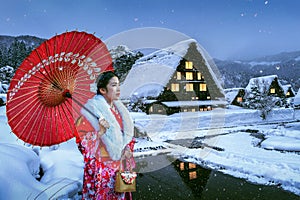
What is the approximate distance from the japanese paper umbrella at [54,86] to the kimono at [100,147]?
181mm

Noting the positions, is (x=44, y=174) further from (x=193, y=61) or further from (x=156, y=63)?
(x=193, y=61)

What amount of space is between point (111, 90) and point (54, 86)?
56cm

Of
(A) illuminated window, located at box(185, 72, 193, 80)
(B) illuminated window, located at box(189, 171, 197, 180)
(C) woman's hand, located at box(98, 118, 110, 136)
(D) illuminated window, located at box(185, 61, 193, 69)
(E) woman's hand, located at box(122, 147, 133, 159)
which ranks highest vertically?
(D) illuminated window, located at box(185, 61, 193, 69)

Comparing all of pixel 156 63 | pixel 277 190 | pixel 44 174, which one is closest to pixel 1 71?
pixel 156 63

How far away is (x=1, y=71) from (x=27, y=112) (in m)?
17.7

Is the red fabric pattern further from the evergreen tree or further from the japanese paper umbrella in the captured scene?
the evergreen tree

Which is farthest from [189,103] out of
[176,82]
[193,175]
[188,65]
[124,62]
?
[193,175]

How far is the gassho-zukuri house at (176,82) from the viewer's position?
20.5 m

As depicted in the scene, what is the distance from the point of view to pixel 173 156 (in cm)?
835

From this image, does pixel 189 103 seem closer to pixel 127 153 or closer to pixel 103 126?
pixel 127 153

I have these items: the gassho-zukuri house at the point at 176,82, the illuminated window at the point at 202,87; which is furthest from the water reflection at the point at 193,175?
the illuminated window at the point at 202,87

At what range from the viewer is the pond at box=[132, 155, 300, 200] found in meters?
4.77

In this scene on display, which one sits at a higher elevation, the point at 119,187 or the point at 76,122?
the point at 76,122

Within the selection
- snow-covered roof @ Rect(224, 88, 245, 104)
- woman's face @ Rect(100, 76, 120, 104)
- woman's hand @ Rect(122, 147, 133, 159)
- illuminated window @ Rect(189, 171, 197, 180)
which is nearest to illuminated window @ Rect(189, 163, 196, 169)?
illuminated window @ Rect(189, 171, 197, 180)
